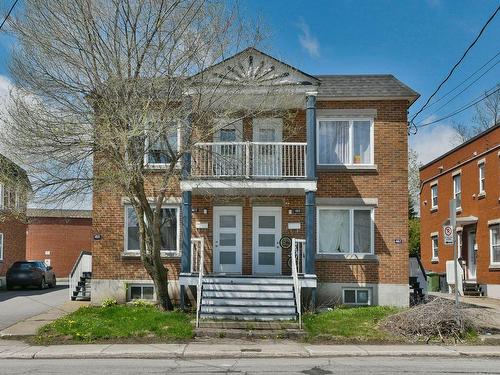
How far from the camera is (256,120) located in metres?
18.6

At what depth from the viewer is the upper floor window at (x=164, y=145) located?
1490cm

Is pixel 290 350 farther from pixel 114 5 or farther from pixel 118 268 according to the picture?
pixel 114 5

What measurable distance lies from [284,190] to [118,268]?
17.8 ft

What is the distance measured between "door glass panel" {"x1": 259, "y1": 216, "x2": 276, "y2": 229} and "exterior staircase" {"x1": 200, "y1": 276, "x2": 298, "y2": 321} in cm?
206

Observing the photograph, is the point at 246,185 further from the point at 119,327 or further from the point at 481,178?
the point at 481,178

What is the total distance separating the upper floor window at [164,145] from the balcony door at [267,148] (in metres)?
2.20

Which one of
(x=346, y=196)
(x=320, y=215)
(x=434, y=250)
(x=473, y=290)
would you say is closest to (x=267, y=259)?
(x=320, y=215)

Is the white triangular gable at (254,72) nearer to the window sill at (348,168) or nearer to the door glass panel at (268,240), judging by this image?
the window sill at (348,168)

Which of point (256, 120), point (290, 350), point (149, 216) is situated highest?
point (256, 120)

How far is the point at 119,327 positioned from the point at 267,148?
678cm

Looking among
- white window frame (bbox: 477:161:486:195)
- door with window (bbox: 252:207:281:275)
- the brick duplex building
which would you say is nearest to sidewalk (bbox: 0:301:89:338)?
the brick duplex building

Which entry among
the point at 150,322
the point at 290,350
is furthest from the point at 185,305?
the point at 290,350

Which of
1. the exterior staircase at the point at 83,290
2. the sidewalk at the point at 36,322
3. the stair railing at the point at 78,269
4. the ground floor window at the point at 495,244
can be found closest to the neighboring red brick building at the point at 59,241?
the stair railing at the point at 78,269

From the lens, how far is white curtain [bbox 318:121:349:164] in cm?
1884
